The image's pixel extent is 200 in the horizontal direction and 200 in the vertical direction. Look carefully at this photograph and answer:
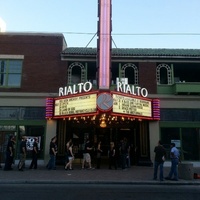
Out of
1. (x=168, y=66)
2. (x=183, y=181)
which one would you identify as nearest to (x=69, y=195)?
(x=183, y=181)

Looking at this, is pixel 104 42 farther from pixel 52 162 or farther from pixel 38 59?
pixel 52 162

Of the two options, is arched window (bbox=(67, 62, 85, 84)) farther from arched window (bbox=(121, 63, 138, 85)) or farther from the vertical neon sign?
the vertical neon sign

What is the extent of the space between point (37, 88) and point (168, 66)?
976 centimetres

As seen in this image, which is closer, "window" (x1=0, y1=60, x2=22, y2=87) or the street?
the street

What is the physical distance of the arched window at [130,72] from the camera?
21192 millimetres

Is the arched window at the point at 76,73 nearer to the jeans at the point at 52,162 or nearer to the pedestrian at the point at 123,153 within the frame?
the pedestrian at the point at 123,153

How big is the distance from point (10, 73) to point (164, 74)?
37.5 ft

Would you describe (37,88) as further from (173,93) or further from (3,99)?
(173,93)

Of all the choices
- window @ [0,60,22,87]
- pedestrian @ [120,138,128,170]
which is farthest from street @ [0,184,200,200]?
window @ [0,60,22,87]

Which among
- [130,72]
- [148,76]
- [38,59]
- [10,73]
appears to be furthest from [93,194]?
[10,73]

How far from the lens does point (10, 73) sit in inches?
824

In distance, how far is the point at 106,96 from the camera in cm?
1648

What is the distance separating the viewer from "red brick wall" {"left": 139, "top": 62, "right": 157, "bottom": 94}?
2072 centimetres

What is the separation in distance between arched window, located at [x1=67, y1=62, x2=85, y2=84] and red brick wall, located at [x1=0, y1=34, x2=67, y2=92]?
49 centimetres
